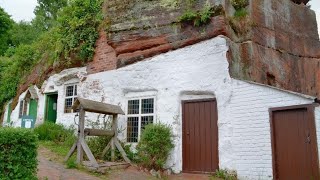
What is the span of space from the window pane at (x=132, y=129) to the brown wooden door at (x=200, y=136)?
1.81m

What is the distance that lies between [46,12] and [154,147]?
2977cm

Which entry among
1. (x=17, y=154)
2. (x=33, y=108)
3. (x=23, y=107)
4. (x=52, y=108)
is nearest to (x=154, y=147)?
(x=17, y=154)

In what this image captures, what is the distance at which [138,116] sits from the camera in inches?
448

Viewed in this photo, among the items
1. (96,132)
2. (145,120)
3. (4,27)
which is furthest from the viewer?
(4,27)

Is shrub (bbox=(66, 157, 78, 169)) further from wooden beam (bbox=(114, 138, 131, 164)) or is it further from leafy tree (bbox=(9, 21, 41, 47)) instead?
leafy tree (bbox=(9, 21, 41, 47))

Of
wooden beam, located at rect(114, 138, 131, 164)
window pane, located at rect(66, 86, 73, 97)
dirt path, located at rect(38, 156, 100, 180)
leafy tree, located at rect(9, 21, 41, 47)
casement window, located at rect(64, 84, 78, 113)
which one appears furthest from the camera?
leafy tree, located at rect(9, 21, 41, 47)

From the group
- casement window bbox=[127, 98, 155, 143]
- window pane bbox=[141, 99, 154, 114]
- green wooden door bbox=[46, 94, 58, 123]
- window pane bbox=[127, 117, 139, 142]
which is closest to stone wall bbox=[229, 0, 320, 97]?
window pane bbox=[141, 99, 154, 114]

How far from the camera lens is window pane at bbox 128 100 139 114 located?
1149 cm

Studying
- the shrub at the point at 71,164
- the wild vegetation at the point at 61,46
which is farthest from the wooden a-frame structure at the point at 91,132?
the wild vegetation at the point at 61,46

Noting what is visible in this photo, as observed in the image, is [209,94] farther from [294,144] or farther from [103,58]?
[103,58]

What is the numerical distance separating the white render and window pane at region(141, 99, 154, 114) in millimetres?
207

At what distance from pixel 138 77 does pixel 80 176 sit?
447cm

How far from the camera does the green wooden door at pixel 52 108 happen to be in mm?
14852

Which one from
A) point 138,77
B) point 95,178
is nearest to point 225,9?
point 138,77
